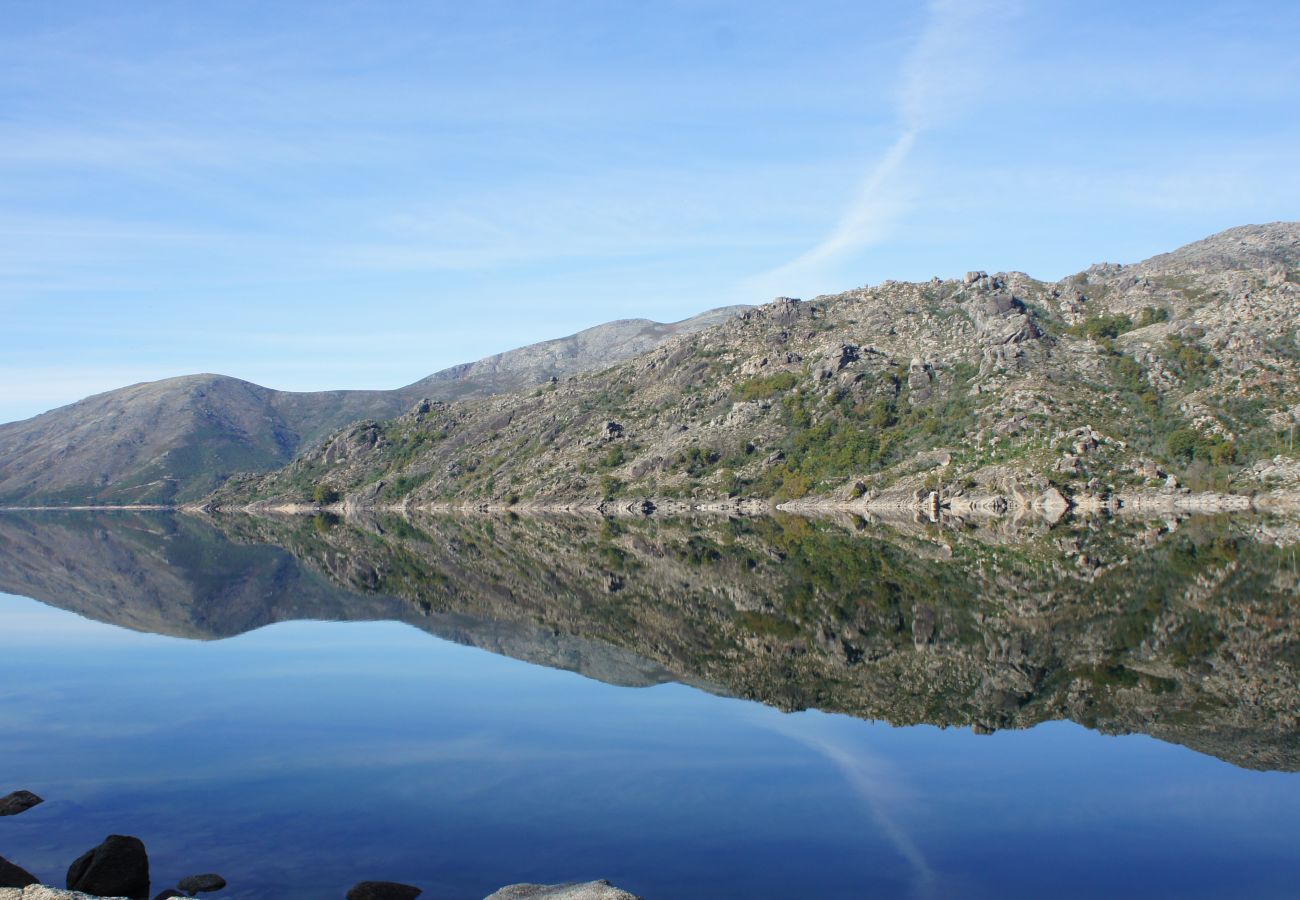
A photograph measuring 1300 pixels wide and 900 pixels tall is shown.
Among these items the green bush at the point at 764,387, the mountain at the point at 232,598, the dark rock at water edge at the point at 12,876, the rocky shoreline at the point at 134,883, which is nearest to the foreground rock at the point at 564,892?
the rocky shoreline at the point at 134,883

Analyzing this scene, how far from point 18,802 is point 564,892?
54.8 feet

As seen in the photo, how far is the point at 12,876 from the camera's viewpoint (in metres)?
18.1

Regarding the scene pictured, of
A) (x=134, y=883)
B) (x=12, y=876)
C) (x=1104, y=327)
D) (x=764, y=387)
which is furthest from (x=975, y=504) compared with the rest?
(x=12, y=876)

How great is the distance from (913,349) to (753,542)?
3755 inches

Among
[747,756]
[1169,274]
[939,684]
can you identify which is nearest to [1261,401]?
[1169,274]

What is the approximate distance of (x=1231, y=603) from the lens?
44.1 metres

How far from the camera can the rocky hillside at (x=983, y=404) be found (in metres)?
118

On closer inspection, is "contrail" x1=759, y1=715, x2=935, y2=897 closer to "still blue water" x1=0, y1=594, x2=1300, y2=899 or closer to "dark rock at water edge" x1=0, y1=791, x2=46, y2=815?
"still blue water" x1=0, y1=594, x2=1300, y2=899

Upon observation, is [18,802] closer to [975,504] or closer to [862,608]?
[862,608]

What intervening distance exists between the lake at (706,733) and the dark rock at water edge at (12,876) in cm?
232

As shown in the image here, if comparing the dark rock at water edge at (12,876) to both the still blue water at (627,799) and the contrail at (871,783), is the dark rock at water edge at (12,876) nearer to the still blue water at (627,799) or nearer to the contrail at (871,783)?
the still blue water at (627,799)

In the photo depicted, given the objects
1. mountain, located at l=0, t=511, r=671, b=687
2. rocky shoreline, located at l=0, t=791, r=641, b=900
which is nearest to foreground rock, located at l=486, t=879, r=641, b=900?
rocky shoreline, located at l=0, t=791, r=641, b=900

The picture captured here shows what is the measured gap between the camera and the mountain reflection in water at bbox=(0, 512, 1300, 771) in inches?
1230

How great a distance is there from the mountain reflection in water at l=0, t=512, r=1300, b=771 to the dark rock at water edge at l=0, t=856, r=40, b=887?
21270mm
